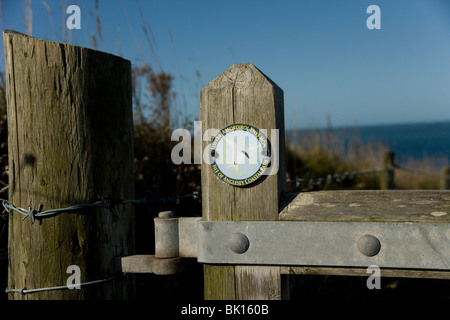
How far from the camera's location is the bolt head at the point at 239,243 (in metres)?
1.54

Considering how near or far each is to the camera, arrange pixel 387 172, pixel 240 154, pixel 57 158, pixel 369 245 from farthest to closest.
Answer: pixel 387 172
pixel 57 158
pixel 240 154
pixel 369 245

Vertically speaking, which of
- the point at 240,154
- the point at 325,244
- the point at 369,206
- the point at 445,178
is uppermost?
the point at 240,154

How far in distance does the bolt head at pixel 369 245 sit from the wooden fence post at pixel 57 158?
3.22 ft

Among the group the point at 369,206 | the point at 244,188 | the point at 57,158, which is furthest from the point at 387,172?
the point at 57,158

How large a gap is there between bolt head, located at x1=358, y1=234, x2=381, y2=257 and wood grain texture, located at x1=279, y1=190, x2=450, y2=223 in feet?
0.20

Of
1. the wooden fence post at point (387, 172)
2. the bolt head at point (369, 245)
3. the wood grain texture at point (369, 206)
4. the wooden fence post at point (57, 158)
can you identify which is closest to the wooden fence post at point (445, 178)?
the wooden fence post at point (387, 172)

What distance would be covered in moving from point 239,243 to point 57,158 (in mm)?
758

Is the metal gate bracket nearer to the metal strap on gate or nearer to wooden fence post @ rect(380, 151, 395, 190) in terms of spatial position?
the metal strap on gate

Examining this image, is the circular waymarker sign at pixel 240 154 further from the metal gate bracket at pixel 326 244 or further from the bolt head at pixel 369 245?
the bolt head at pixel 369 245

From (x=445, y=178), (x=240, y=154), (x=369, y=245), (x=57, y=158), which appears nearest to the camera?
(x=369, y=245)

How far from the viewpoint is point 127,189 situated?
77.9 inches

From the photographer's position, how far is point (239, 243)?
5.04 feet

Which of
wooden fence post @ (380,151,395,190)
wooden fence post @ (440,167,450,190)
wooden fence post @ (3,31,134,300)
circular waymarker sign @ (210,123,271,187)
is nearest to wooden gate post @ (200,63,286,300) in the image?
circular waymarker sign @ (210,123,271,187)

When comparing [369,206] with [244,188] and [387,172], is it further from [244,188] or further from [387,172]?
[387,172]
